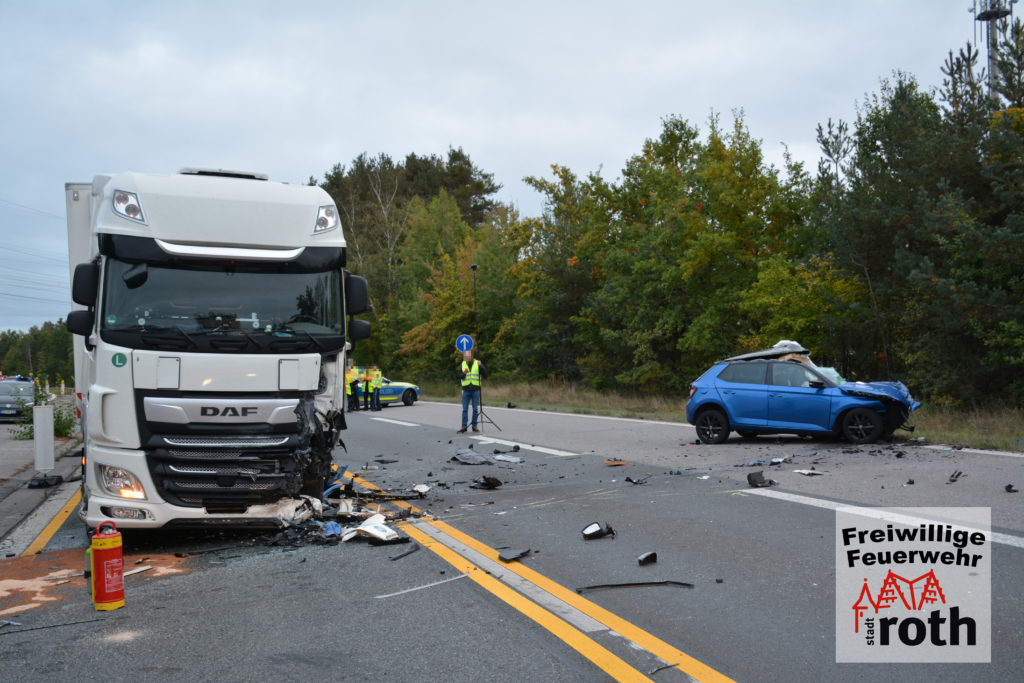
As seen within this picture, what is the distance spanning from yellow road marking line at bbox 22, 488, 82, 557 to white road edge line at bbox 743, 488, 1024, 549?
6.96m

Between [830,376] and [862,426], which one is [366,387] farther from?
[862,426]

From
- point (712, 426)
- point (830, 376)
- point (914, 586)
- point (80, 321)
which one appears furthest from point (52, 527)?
point (830, 376)

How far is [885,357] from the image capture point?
24.6m

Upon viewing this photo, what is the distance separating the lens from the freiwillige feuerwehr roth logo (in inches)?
169

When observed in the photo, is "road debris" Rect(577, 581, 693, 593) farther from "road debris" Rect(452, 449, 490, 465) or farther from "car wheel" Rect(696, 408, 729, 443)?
"car wheel" Rect(696, 408, 729, 443)

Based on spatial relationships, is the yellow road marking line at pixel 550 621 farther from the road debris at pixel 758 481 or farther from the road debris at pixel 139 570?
the road debris at pixel 758 481

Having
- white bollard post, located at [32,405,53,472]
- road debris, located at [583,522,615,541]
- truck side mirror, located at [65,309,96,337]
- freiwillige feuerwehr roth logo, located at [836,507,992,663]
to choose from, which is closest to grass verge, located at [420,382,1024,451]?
freiwillige feuerwehr roth logo, located at [836,507,992,663]

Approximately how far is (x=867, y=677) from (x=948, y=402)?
1996cm

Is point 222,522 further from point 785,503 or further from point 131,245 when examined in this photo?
point 785,503

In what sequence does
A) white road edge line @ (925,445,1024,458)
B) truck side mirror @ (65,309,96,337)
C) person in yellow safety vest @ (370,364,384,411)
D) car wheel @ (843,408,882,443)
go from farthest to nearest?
person in yellow safety vest @ (370,364,384,411) → car wheel @ (843,408,882,443) → white road edge line @ (925,445,1024,458) → truck side mirror @ (65,309,96,337)

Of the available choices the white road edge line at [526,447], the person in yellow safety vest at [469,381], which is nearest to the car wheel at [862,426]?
the white road edge line at [526,447]

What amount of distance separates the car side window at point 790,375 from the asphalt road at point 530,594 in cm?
338

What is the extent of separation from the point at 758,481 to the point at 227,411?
5828 millimetres

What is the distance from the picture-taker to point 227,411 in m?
6.66
